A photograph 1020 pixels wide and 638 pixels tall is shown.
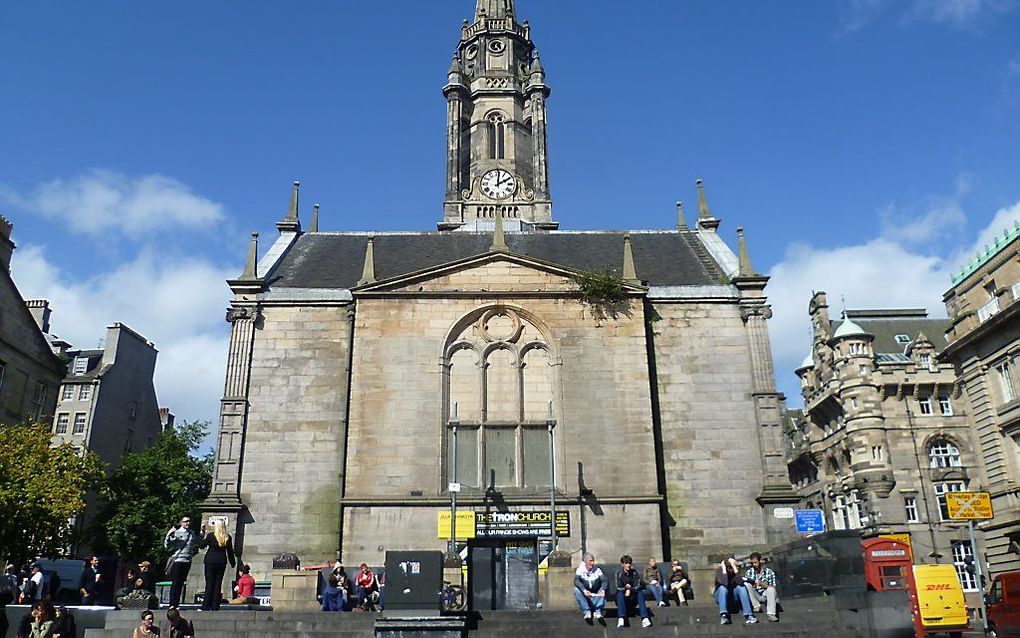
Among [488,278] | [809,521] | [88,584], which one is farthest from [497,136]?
[88,584]

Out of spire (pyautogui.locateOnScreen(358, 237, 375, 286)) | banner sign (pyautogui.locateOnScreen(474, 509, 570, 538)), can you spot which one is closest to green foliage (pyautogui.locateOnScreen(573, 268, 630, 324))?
banner sign (pyautogui.locateOnScreen(474, 509, 570, 538))

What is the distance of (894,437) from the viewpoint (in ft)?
160

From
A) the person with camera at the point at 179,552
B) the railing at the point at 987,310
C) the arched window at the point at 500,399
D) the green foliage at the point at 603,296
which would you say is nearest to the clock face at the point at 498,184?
the green foliage at the point at 603,296

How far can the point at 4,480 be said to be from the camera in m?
28.1

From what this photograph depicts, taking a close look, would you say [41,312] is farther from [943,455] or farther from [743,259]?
[943,455]

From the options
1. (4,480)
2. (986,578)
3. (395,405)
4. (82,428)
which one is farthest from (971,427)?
(82,428)

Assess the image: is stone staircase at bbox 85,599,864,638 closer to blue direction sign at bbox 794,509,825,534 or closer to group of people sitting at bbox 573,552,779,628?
group of people sitting at bbox 573,552,779,628

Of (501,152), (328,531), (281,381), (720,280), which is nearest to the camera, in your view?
(328,531)

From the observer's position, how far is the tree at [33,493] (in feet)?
91.7

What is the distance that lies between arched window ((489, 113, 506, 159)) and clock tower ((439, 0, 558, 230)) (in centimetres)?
2

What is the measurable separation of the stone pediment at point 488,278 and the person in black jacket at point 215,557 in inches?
577

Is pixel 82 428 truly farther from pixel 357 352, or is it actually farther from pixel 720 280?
pixel 720 280

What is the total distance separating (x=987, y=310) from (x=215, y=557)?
39.7 meters

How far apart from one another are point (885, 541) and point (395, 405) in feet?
62.7
